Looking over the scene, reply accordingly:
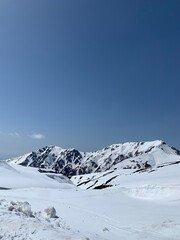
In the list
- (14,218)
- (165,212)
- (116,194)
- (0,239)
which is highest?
(116,194)

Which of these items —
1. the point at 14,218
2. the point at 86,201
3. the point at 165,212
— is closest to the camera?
the point at 14,218

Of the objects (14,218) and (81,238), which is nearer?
(81,238)

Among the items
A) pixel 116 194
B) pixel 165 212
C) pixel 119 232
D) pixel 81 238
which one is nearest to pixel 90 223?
pixel 119 232

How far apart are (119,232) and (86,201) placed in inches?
517

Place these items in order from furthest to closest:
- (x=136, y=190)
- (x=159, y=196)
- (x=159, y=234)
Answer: (x=136, y=190) → (x=159, y=196) → (x=159, y=234)

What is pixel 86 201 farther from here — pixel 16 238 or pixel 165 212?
pixel 16 238

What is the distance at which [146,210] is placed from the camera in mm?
24859

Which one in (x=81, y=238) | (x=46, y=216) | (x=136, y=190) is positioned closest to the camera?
(x=81, y=238)

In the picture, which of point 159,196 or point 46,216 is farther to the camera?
point 159,196

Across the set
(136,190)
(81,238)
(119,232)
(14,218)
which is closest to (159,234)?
(119,232)

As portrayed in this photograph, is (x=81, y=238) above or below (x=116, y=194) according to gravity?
below

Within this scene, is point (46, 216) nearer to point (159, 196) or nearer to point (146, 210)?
point (146, 210)

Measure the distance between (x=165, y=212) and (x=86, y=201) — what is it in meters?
8.97

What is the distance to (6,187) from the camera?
46.2 m
